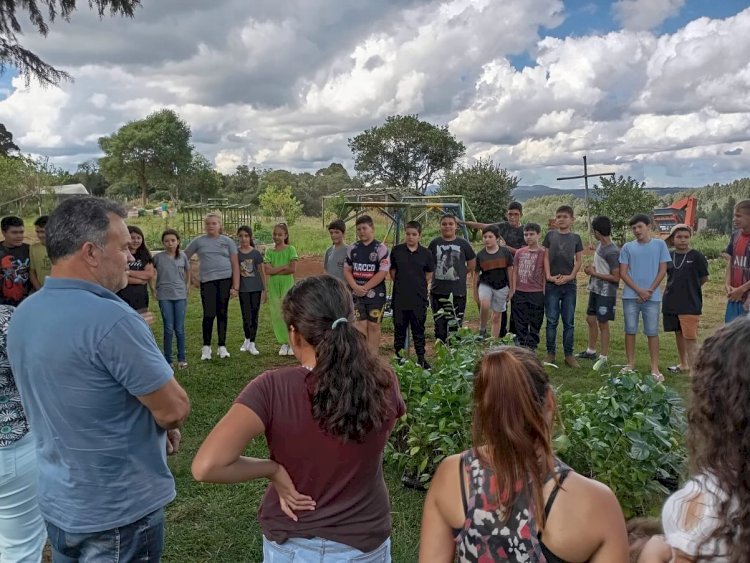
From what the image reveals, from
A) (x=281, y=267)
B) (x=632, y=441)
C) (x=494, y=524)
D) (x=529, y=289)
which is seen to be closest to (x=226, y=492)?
(x=632, y=441)

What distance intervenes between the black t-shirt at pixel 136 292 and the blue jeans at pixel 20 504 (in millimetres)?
3755

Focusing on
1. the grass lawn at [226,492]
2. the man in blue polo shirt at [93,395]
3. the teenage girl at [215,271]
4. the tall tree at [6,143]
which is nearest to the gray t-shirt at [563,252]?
the grass lawn at [226,492]

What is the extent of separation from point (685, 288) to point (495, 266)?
212 centimetres

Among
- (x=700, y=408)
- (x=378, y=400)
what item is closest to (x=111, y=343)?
(x=378, y=400)

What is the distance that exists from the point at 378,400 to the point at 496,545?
51 cm

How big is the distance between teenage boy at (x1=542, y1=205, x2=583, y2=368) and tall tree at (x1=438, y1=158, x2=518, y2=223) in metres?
21.8

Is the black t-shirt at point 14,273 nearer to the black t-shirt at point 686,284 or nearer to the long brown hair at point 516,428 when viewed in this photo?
the long brown hair at point 516,428

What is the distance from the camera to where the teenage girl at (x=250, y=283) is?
288 inches

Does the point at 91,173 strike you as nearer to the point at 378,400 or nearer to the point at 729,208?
the point at 729,208

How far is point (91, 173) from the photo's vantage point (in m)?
45.8

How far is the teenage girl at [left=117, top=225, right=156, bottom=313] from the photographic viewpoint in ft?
19.1

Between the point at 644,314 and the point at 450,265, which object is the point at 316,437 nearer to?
the point at 450,265

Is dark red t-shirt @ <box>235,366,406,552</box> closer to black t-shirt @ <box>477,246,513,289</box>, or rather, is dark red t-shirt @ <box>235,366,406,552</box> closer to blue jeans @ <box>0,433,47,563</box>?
blue jeans @ <box>0,433,47,563</box>

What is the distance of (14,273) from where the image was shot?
552 centimetres
